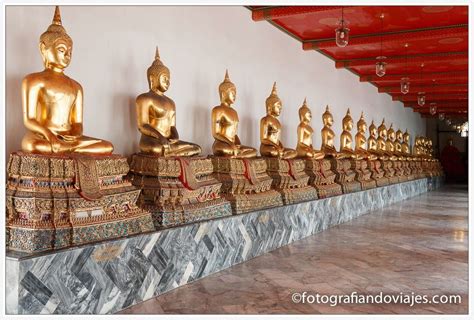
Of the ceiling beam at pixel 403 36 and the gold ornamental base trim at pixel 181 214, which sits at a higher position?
the ceiling beam at pixel 403 36

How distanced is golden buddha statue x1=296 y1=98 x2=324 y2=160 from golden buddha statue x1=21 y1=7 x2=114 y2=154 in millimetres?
3606

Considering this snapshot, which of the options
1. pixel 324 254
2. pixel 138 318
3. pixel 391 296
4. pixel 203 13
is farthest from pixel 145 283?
pixel 203 13

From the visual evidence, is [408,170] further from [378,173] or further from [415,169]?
[378,173]

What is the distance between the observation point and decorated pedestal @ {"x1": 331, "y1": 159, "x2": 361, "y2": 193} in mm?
6926

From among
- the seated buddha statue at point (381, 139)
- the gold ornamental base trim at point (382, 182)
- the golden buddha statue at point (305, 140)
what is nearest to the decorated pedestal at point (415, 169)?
the seated buddha statue at point (381, 139)

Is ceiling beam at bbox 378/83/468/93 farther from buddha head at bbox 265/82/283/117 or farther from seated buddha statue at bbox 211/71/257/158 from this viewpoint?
seated buddha statue at bbox 211/71/257/158

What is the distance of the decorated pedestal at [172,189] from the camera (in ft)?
11.5

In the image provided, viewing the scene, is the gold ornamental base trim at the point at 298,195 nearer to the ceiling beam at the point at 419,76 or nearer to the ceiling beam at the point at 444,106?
the ceiling beam at the point at 419,76

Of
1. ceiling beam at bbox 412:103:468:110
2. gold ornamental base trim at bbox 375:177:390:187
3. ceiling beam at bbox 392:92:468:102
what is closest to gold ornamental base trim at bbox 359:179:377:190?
gold ornamental base trim at bbox 375:177:390:187

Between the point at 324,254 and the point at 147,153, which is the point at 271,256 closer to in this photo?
the point at 324,254

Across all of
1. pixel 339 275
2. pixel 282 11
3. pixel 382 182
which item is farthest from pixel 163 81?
pixel 382 182

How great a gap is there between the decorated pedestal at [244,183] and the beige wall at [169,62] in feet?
2.10

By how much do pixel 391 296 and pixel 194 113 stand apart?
2.72 m

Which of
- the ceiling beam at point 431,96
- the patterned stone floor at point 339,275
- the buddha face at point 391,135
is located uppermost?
the ceiling beam at point 431,96
